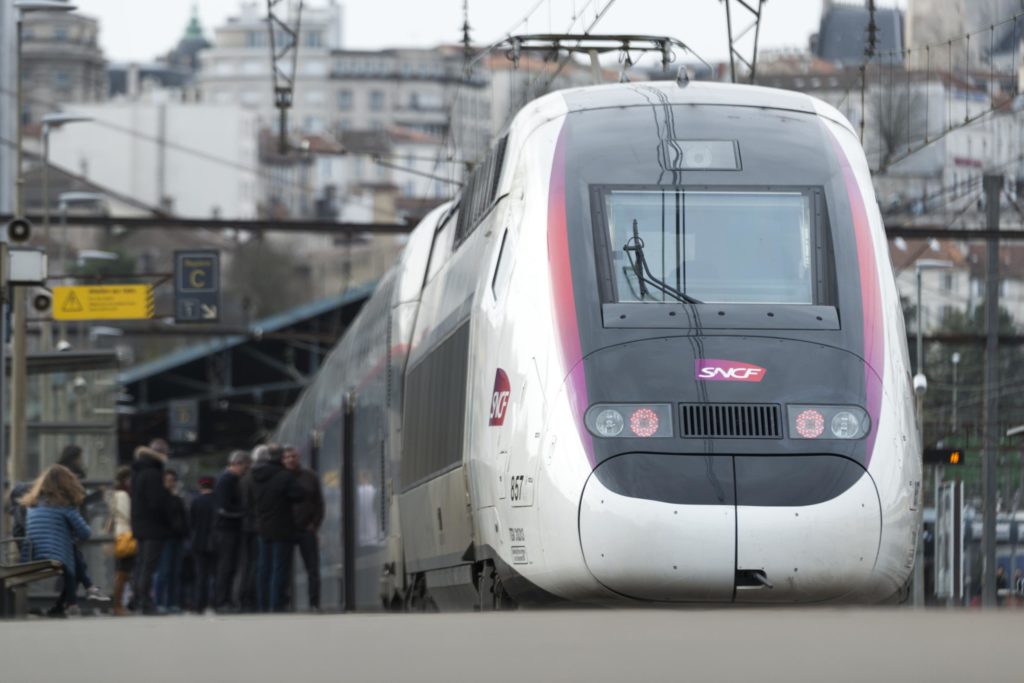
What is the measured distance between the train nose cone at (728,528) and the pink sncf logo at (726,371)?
0.47m

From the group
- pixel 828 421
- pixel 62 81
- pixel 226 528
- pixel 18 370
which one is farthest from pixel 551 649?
pixel 62 81

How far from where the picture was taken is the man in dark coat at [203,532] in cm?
2195

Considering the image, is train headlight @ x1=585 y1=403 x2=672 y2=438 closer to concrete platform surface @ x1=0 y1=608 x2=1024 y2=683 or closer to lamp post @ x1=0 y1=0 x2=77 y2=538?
concrete platform surface @ x1=0 y1=608 x2=1024 y2=683

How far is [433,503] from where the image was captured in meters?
12.8

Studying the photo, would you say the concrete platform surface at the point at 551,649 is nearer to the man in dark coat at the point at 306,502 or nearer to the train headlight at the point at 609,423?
the train headlight at the point at 609,423

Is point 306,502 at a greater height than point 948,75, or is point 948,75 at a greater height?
point 948,75

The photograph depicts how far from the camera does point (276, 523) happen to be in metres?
19.1

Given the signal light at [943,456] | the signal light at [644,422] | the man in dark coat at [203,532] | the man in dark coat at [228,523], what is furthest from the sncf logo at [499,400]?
the man in dark coat at [203,532]

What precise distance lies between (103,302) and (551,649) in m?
30.4

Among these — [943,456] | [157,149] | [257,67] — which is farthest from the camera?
[257,67]

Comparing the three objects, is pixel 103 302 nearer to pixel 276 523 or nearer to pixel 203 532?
pixel 203 532

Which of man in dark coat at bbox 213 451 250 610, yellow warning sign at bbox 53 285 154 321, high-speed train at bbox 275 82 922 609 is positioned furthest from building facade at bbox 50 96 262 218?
high-speed train at bbox 275 82 922 609

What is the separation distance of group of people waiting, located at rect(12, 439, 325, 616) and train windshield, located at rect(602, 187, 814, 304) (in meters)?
8.01

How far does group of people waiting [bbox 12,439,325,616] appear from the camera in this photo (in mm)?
19141
